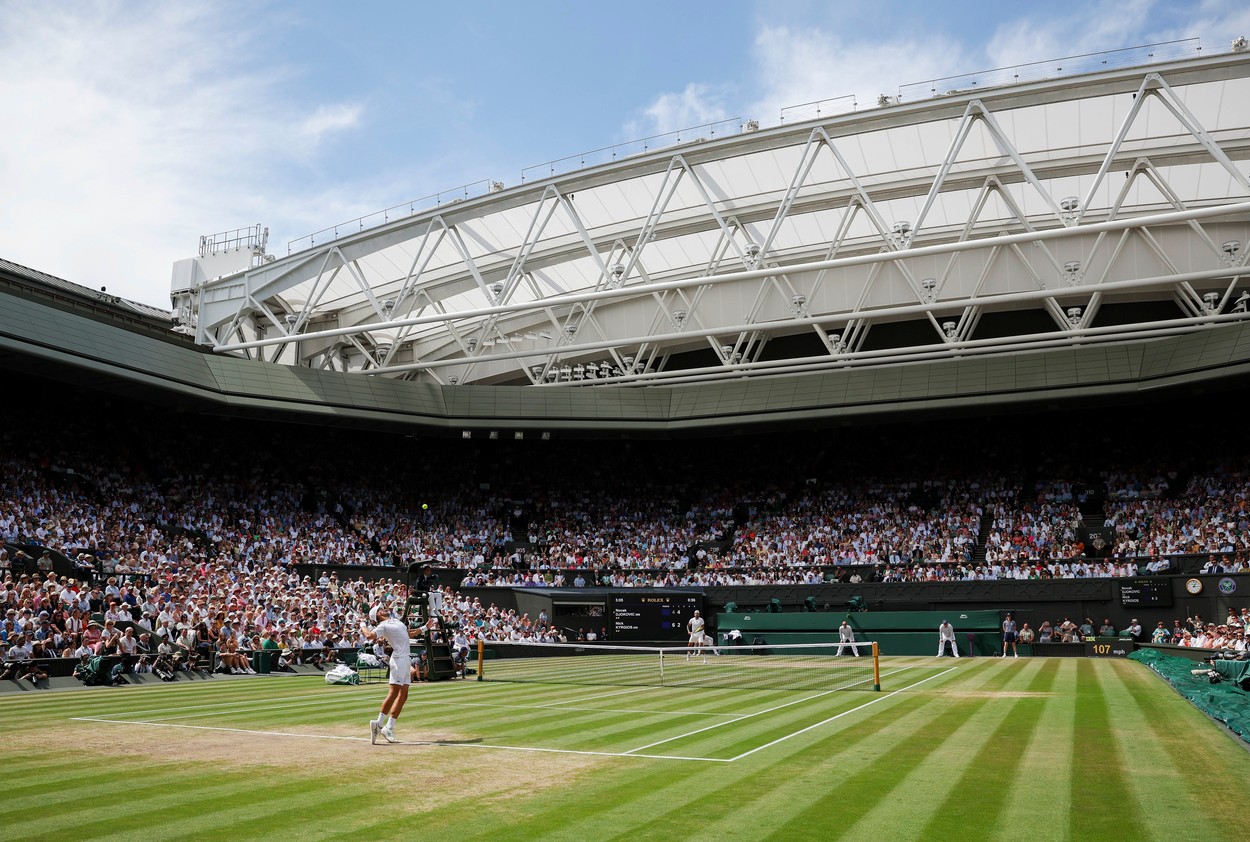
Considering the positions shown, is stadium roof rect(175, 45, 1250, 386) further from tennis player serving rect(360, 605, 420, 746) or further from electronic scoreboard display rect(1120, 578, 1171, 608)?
tennis player serving rect(360, 605, 420, 746)

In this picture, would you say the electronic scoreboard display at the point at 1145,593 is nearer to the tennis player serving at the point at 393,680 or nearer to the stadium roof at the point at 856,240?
the stadium roof at the point at 856,240

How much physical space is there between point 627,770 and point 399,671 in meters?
3.87

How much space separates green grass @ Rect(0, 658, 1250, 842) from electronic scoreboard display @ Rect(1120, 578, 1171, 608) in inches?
851

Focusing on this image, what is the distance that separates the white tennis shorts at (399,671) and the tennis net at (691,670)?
6341 mm

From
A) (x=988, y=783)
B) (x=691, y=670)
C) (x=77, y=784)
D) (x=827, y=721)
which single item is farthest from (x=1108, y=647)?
(x=77, y=784)

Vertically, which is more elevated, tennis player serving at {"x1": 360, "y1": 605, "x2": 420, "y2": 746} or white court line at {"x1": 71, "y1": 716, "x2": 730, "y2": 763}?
tennis player serving at {"x1": 360, "y1": 605, "x2": 420, "y2": 746}

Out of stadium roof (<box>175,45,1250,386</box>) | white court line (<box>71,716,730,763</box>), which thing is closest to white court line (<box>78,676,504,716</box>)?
white court line (<box>71,716,730,763</box>)

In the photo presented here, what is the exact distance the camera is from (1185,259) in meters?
37.2

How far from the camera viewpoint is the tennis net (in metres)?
22.8

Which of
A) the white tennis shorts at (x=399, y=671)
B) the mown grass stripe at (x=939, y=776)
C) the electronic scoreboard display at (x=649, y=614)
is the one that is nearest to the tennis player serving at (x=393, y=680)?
the white tennis shorts at (x=399, y=671)

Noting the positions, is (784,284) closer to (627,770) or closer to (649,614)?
(649,614)

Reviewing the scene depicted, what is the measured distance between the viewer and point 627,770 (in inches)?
420

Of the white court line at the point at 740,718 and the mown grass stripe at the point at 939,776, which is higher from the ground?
the mown grass stripe at the point at 939,776

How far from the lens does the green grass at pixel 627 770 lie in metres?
8.02
